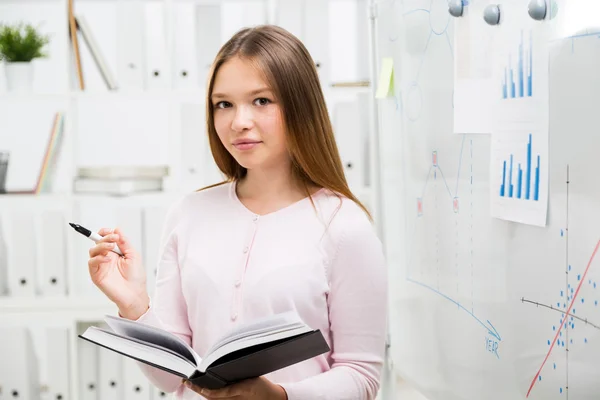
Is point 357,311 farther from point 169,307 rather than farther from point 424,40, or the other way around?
point 424,40

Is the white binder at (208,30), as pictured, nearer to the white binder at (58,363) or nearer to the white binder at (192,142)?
the white binder at (192,142)

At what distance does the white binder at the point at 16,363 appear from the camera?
2465 millimetres

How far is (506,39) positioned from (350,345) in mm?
556

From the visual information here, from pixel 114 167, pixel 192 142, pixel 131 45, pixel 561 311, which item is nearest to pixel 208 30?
pixel 131 45

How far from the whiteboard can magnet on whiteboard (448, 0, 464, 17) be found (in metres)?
0.02

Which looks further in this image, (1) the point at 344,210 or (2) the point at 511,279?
(1) the point at 344,210

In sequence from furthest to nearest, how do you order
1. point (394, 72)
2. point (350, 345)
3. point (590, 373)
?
point (394, 72)
point (350, 345)
point (590, 373)

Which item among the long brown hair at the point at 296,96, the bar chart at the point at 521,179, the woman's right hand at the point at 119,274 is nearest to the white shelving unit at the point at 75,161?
the long brown hair at the point at 296,96

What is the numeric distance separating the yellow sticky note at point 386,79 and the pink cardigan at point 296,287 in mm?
450

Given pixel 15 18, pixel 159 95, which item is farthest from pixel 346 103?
pixel 15 18

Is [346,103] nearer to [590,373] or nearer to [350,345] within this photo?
[350,345]

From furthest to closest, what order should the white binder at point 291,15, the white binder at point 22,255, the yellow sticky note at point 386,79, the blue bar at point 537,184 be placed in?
the white binder at point 22,255 → the white binder at point 291,15 → the yellow sticky note at point 386,79 → the blue bar at point 537,184

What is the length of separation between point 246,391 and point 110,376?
1.54 m

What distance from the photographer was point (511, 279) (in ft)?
3.90
